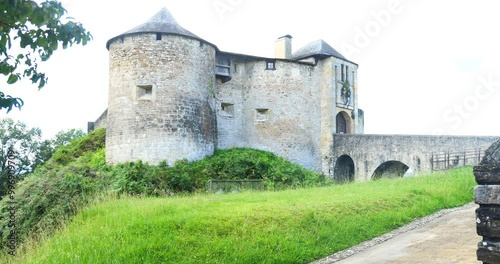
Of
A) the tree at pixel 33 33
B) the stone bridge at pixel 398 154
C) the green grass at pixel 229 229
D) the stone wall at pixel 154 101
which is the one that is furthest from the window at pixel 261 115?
the tree at pixel 33 33

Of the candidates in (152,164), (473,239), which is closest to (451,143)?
(152,164)

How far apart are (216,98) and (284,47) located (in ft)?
25.1

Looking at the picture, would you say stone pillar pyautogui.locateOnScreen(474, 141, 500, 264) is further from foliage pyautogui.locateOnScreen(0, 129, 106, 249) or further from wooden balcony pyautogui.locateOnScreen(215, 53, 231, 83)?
wooden balcony pyautogui.locateOnScreen(215, 53, 231, 83)

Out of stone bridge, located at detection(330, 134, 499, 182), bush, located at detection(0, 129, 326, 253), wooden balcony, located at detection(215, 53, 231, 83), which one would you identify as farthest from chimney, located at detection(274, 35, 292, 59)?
bush, located at detection(0, 129, 326, 253)

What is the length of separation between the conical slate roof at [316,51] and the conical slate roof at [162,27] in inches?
352

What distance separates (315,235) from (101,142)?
20.3 m

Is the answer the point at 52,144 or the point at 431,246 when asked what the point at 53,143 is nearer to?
the point at 52,144

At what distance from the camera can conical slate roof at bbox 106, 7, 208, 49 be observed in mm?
24277

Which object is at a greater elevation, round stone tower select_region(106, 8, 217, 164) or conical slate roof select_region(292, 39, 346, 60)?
conical slate roof select_region(292, 39, 346, 60)

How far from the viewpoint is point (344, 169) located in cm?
3159

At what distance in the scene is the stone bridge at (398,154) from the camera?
24.5 meters

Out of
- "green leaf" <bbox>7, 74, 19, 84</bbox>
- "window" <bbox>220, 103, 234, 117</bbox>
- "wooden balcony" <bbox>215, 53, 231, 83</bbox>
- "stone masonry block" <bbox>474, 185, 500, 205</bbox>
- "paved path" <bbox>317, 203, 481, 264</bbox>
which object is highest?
"wooden balcony" <bbox>215, 53, 231, 83</bbox>

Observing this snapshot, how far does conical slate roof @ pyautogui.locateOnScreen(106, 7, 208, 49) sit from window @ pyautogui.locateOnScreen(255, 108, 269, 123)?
623 centimetres

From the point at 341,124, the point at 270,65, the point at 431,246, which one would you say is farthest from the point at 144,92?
the point at 431,246
